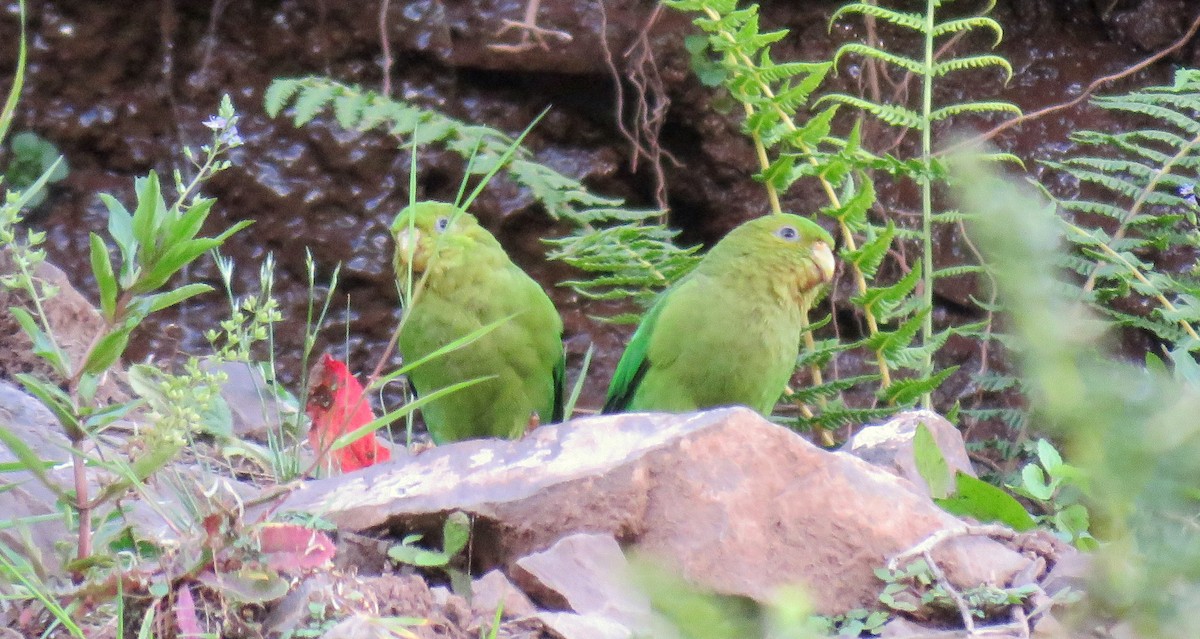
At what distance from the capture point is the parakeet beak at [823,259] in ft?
12.1

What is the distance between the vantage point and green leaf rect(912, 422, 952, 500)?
263 centimetres

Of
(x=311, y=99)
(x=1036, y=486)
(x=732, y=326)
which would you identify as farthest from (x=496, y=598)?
(x=311, y=99)

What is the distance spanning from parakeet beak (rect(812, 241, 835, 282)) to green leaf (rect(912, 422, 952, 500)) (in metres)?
1.13

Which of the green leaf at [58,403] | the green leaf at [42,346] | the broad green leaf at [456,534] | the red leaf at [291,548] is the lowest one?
the broad green leaf at [456,534]

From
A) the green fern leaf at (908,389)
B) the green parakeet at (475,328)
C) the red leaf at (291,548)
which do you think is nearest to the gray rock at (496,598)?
the red leaf at (291,548)

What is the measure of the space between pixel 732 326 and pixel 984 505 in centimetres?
117

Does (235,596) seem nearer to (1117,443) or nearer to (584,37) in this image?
(1117,443)

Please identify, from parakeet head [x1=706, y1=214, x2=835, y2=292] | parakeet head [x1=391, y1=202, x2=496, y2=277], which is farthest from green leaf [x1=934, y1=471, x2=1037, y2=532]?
parakeet head [x1=391, y1=202, x2=496, y2=277]

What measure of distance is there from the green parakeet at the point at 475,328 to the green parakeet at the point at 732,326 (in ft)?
0.92

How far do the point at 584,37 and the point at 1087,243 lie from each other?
2.33 m

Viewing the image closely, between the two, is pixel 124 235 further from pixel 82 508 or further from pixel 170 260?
pixel 82 508

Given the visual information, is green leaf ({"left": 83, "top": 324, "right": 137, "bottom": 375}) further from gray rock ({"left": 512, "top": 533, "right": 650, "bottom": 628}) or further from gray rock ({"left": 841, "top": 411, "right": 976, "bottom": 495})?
gray rock ({"left": 841, "top": 411, "right": 976, "bottom": 495})

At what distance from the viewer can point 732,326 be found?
138 inches

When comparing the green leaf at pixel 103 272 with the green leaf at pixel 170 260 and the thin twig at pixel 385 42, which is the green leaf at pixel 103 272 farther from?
the thin twig at pixel 385 42
